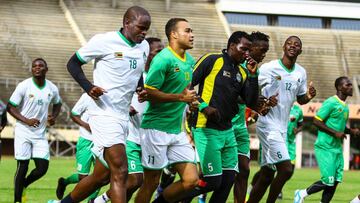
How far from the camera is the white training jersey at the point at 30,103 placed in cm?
1319

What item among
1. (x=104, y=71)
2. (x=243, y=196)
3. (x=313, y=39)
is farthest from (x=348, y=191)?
(x=313, y=39)

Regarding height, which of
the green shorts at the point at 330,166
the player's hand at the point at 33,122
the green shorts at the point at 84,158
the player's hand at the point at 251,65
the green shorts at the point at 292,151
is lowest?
the green shorts at the point at 292,151

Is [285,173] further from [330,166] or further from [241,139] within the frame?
[330,166]

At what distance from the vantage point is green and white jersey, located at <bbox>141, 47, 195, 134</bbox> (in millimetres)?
9109

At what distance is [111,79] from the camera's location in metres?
8.59

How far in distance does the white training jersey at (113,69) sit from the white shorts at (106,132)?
0.20ft

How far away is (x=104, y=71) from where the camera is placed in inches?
340

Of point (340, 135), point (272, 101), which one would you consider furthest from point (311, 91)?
point (340, 135)

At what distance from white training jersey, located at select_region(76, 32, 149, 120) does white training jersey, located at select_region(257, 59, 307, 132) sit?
137 inches

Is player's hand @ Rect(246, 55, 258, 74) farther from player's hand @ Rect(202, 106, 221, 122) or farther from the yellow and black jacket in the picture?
player's hand @ Rect(202, 106, 221, 122)

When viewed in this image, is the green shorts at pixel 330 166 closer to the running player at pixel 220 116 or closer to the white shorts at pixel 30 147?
the running player at pixel 220 116

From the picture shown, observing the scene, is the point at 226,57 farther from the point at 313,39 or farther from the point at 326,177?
the point at 313,39

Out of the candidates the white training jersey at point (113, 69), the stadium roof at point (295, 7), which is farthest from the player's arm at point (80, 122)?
the stadium roof at point (295, 7)

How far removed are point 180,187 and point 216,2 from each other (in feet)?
167
